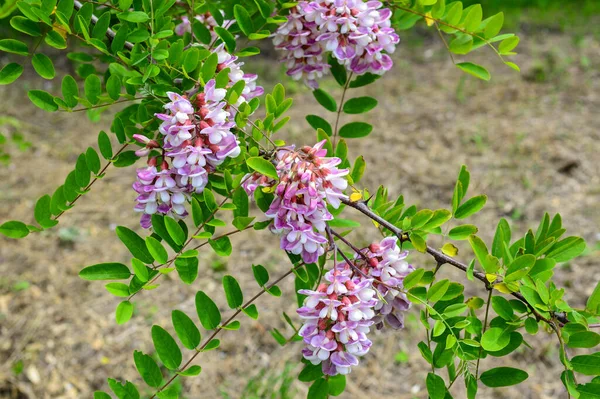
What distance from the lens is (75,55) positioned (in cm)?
108

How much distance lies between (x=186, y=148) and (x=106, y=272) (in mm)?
232

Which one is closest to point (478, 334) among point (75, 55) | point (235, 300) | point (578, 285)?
point (235, 300)

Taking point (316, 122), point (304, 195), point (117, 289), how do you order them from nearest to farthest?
point (304, 195) < point (117, 289) < point (316, 122)

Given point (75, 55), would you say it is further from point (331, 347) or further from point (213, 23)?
point (331, 347)

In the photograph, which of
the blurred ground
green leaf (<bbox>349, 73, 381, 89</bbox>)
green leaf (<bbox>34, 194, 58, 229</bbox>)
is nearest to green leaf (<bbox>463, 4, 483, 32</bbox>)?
green leaf (<bbox>349, 73, 381, 89</bbox>)

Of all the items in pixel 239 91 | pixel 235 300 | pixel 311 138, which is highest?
pixel 239 91

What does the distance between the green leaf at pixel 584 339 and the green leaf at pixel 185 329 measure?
489mm

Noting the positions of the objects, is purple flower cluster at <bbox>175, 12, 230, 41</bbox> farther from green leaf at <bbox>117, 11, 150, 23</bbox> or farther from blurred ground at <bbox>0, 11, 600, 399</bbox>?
blurred ground at <bbox>0, 11, 600, 399</bbox>

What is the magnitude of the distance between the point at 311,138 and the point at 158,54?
239 centimetres

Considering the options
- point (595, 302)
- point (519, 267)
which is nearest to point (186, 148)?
point (519, 267)

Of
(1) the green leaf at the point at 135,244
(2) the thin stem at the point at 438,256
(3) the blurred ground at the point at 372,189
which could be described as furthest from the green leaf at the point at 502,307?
(3) the blurred ground at the point at 372,189

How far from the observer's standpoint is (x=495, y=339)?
736 millimetres

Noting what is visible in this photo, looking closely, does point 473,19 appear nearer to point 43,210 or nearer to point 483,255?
point 483,255

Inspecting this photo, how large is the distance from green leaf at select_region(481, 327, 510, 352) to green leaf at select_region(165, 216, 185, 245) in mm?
396
